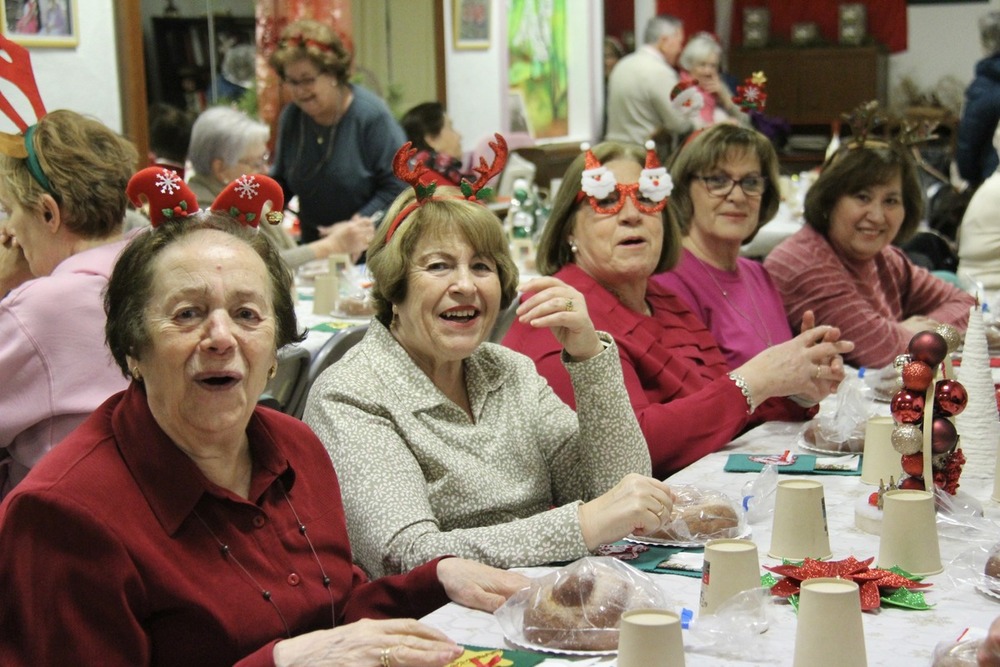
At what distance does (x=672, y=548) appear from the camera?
7.38 feet

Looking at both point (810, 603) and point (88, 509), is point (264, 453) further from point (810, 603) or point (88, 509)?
point (810, 603)

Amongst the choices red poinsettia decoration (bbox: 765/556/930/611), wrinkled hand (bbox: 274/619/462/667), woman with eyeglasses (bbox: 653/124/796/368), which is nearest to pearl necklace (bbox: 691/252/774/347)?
woman with eyeglasses (bbox: 653/124/796/368)

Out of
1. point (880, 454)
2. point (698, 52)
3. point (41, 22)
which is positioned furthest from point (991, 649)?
point (698, 52)

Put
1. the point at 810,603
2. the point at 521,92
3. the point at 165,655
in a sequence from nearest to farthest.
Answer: the point at 810,603 < the point at 165,655 < the point at 521,92

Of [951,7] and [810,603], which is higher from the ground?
[951,7]

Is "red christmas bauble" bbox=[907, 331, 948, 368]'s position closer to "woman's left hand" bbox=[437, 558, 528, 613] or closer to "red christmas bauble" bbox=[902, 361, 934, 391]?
"red christmas bauble" bbox=[902, 361, 934, 391]

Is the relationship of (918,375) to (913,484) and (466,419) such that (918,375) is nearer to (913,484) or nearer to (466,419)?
(913,484)

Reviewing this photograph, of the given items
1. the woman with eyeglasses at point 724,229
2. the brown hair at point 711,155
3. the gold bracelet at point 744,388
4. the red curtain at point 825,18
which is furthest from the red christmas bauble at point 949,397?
the red curtain at point 825,18

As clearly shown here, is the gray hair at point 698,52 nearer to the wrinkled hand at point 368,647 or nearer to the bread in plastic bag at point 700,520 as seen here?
the bread in plastic bag at point 700,520

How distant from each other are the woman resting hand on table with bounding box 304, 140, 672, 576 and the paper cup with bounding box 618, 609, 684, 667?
59 centimetres

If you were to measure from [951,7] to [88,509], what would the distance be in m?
13.6

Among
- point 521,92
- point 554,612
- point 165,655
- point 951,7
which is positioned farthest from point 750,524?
point 951,7

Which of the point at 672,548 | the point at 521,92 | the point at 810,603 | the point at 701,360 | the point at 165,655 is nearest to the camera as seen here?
the point at 810,603

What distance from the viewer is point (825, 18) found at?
542 inches
